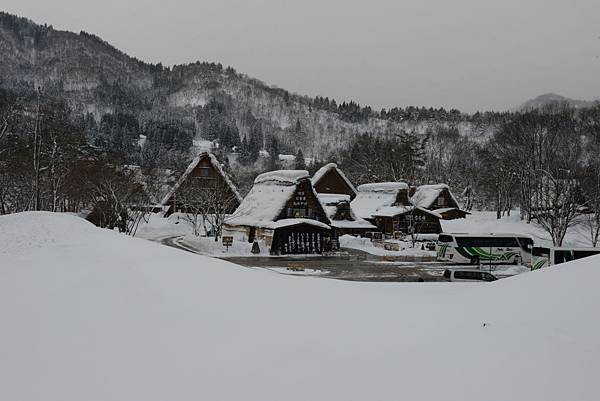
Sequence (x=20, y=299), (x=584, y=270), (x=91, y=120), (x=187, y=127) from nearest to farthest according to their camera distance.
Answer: (x=584, y=270) → (x=20, y=299) → (x=91, y=120) → (x=187, y=127)

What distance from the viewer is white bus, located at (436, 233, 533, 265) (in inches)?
991

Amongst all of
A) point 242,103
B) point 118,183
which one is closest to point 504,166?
point 118,183

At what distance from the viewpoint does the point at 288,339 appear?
18.5ft

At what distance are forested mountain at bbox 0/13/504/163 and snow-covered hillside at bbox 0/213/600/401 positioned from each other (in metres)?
98.9

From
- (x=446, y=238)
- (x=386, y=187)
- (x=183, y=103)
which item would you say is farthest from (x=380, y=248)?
(x=183, y=103)

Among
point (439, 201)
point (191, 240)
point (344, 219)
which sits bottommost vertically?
point (191, 240)

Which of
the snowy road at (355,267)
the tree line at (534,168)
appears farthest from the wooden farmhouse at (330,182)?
the snowy road at (355,267)

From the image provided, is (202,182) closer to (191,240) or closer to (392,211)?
(191,240)

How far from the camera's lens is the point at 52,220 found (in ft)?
43.0

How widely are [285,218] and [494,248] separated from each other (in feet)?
45.1

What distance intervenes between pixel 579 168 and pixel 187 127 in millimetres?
112075

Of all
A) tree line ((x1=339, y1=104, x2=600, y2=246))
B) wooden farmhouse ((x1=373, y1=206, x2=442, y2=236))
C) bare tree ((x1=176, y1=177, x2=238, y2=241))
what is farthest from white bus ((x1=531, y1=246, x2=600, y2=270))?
bare tree ((x1=176, y1=177, x2=238, y2=241))

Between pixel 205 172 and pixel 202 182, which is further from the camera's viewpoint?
pixel 205 172

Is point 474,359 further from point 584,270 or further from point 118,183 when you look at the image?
point 118,183
